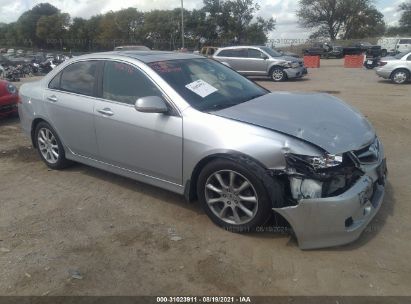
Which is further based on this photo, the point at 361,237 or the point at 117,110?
the point at 117,110

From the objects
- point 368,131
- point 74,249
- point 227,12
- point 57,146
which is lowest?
point 74,249

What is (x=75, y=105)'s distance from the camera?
183 inches

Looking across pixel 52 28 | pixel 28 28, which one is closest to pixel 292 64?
pixel 52 28

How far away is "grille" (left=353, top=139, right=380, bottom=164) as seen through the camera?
3387mm

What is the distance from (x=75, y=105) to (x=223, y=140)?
2160 millimetres

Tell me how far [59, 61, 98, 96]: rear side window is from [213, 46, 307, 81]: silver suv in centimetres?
1297

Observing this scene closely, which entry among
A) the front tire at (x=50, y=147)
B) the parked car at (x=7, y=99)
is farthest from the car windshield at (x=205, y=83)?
the parked car at (x=7, y=99)

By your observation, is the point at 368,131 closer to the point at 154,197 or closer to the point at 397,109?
the point at 154,197

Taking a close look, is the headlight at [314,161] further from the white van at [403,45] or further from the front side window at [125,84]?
the white van at [403,45]

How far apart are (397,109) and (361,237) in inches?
277

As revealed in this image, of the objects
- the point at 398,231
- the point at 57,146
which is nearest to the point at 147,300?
the point at 398,231

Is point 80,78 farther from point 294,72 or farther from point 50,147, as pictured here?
point 294,72

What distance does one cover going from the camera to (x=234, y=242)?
11.3ft

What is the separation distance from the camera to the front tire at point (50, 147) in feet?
16.9
